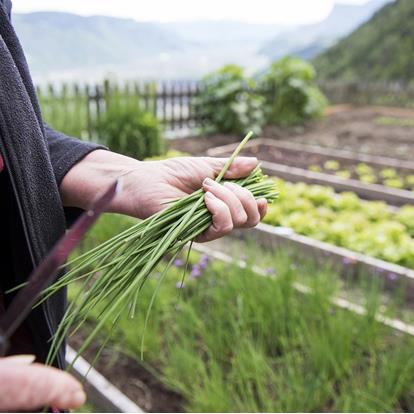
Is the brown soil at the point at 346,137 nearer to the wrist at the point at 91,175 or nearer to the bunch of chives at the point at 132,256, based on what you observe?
the wrist at the point at 91,175

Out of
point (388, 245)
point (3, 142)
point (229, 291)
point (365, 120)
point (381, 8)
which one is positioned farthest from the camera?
point (381, 8)

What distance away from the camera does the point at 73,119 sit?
5.34 m

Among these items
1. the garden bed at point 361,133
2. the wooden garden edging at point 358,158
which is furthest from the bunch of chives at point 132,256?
the garden bed at point 361,133

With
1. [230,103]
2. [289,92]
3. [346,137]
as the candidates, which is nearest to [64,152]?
[230,103]

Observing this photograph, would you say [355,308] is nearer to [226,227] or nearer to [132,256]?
[226,227]

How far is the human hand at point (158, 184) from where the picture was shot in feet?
2.89

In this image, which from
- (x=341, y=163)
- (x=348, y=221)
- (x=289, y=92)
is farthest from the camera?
(x=289, y=92)

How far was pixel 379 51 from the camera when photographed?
59.8 feet

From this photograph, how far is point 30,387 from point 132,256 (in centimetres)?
41

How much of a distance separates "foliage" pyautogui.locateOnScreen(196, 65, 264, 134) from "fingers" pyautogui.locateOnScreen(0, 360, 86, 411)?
23.1 feet

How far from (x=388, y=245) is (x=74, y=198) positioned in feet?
8.19

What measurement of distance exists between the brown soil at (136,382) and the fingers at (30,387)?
1.68 metres

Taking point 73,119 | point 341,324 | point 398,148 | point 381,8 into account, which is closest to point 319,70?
point 381,8

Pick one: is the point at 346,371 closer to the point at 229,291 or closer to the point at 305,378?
the point at 305,378
